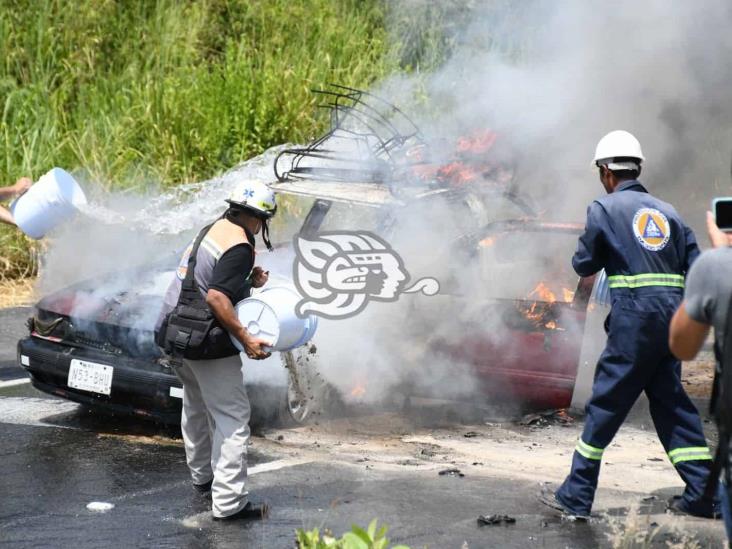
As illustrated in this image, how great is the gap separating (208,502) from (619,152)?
2.68 meters

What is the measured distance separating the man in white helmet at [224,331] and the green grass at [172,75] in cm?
681

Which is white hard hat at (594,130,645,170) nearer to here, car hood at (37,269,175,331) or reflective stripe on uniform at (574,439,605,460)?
reflective stripe on uniform at (574,439,605,460)

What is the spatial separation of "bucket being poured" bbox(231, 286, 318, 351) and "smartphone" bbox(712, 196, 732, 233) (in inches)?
95.2

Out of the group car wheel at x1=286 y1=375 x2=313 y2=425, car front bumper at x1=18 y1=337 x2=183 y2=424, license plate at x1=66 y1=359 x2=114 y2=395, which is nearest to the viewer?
car front bumper at x1=18 y1=337 x2=183 y2=424

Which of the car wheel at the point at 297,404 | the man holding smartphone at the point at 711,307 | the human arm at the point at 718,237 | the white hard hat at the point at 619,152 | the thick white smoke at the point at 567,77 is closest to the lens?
the man holding smartphone at the point at 711,307

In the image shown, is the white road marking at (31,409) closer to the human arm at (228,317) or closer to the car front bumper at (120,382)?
the car front bumper at (120,382)

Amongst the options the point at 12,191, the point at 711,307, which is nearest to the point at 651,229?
the point at 711,307

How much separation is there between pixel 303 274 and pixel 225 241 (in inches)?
58.5

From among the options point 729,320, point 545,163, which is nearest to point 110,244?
point 545,163

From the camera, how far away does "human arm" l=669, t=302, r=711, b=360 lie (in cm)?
338

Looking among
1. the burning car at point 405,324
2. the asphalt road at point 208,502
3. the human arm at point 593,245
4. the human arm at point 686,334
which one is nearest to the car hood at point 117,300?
the burning car at point 405,324

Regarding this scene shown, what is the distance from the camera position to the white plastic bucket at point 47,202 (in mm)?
7625

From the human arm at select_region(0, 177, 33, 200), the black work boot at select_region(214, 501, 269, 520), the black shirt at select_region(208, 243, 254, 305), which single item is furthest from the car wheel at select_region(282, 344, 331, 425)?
the human arm at select_region(0, 177, 33, 200)

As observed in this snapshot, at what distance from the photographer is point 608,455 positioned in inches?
257
